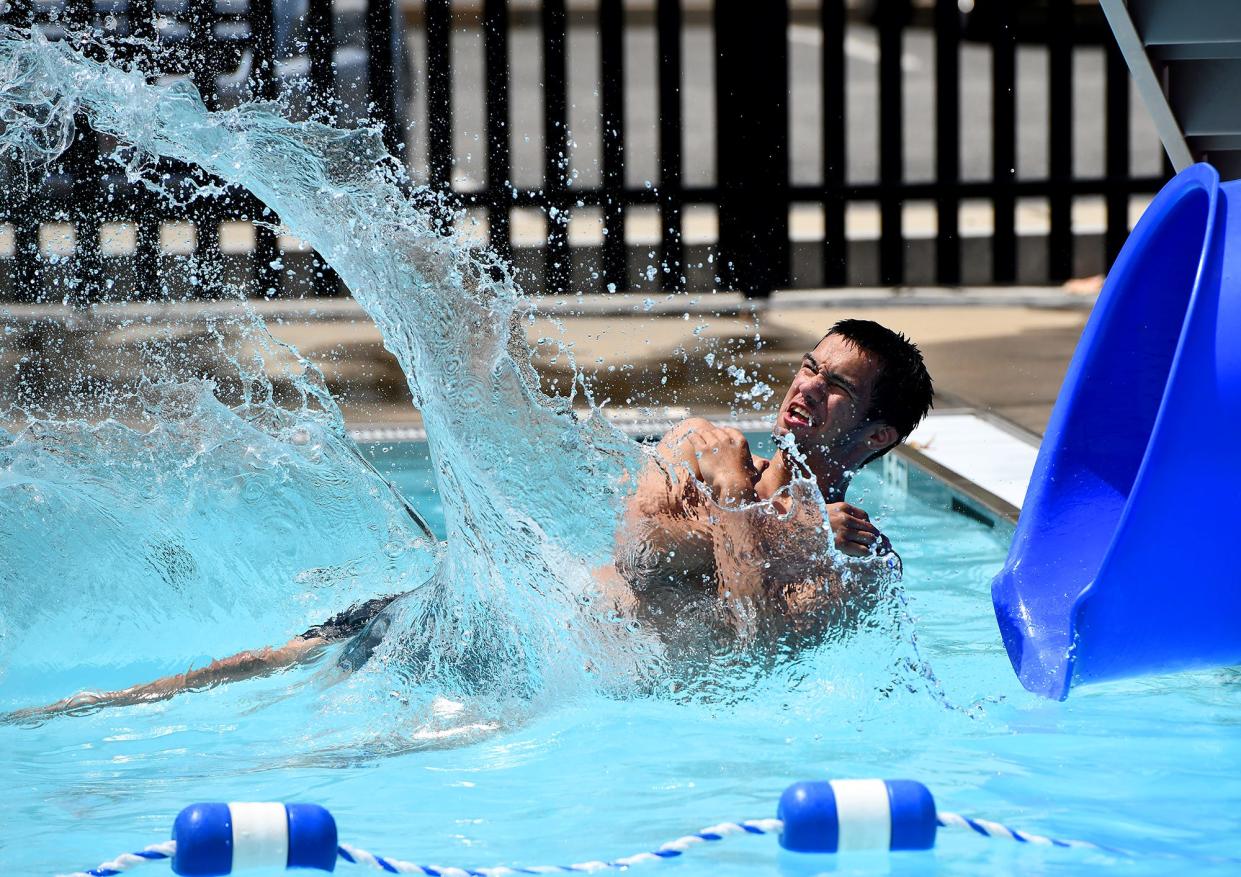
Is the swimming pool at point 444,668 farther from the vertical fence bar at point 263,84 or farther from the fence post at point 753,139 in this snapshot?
the fence post at point 753,139

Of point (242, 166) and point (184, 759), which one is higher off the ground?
point (242, 166)

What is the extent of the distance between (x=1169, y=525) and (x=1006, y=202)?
283 inches

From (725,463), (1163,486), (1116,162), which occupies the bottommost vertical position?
(725,463)

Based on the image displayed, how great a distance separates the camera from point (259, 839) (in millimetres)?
2623

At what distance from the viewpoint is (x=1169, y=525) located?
3.04 m

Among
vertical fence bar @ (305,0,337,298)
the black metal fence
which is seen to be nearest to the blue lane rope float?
the black metal fence

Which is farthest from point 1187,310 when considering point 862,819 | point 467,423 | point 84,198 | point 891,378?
point 84,198

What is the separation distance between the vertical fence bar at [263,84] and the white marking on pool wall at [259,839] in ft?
22.7

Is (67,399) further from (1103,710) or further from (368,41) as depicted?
(1103,710)

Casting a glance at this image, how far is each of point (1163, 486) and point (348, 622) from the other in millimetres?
1912

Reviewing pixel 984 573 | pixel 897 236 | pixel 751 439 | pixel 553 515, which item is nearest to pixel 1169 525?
pixel 553 515

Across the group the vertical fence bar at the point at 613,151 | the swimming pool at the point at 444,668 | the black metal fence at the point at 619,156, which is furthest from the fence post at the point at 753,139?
the swimming pool at the point at 444,668

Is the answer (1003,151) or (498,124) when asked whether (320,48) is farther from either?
(1003,151)

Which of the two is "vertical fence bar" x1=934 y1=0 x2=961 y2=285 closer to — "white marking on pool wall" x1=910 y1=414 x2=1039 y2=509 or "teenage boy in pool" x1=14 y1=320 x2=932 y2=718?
"white marking on pool wall" x1=910 y1=414 x2=1039 y2=509
